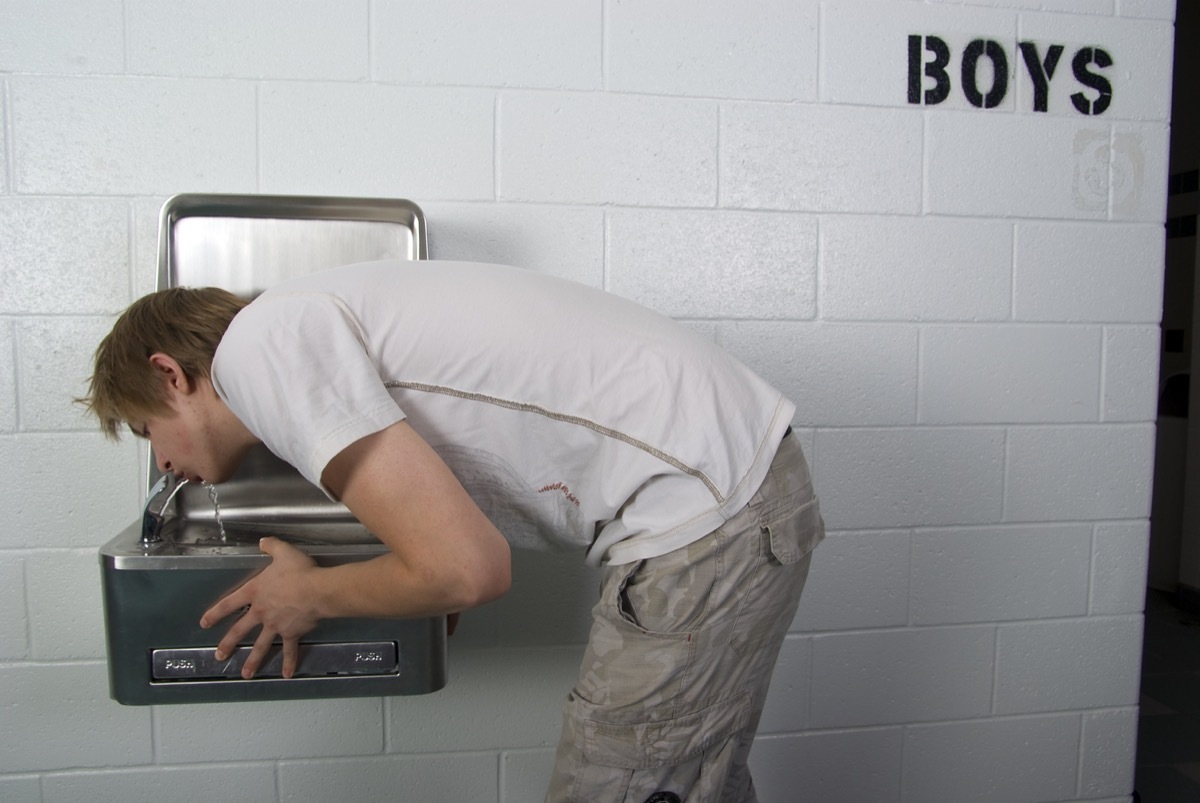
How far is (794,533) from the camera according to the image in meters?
1.01

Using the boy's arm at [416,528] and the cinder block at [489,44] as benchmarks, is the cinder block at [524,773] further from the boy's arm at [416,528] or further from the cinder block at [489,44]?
the cinder block at [489,44]

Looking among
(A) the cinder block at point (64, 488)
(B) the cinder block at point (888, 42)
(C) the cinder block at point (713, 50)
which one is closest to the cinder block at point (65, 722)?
(A) the cinder block at point (64, 488)

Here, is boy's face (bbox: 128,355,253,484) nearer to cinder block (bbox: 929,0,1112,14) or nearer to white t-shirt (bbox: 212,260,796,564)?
white t-shirt (bbox: 212,260,796,564)

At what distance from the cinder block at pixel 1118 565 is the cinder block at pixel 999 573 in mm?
27

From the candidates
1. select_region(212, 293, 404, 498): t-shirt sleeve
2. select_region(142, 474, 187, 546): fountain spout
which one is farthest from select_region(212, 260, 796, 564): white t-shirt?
select_region(142, 474, 187, 546): fountain spout

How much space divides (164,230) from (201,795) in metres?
0.99

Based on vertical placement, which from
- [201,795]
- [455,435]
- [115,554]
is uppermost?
[455,435]

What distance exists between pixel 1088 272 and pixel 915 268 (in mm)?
366

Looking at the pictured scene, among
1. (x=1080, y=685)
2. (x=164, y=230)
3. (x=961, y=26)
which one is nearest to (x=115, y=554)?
(x=164, y=230)

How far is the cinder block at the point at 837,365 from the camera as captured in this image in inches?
63.2

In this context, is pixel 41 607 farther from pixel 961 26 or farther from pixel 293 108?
pixel 961 26

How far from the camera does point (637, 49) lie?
5.01 ft

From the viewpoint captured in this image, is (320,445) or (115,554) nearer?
(320,445)

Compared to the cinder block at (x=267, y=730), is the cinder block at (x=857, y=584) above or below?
above
